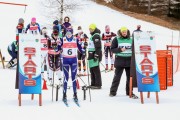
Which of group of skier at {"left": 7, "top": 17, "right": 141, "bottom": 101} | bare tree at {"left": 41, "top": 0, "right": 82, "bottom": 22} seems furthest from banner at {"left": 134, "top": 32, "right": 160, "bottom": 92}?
bare tree at {"left": 41, "top": 0, "right": 82, "bottom": 22}

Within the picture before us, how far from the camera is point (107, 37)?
20422 millimetres

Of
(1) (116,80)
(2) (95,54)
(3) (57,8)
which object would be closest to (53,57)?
(2) (95,54)

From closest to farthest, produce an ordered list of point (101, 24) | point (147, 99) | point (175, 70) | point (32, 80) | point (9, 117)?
point (9, 117), point (32, 80), point (147, 99), point (175, 70), point (101, 24)

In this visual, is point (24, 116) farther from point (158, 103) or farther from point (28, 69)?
point (158, 103)

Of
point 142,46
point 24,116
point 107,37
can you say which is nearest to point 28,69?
point 24,116

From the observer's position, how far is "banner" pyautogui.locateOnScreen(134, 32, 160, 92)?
39.4ft

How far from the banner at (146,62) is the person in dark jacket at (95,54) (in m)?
2.37

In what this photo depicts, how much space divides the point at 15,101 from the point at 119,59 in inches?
117

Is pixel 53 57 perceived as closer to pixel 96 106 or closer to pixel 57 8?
pixel 96 106

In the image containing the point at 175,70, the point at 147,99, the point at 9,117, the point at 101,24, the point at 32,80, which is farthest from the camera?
Answer: the point at 101,24

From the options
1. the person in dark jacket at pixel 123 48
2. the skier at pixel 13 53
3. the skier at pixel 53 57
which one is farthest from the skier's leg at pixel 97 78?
the skier at pixel 13 53

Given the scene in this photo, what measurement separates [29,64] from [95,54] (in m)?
3.18

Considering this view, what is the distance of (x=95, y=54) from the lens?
14297 millimetres

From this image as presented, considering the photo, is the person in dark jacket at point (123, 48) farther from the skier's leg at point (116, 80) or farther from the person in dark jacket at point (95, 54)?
the person in dark jacket at point (95, 54)
